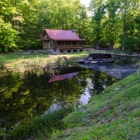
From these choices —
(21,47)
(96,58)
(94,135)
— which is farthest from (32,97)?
(21,47)

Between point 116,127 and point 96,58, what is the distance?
65.4ft

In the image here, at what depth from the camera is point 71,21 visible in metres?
40.8

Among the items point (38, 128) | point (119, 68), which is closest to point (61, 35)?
point (119, 68)

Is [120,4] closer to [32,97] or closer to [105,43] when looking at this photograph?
[105,43]

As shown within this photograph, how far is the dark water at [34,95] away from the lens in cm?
748

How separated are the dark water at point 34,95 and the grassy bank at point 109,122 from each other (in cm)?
248

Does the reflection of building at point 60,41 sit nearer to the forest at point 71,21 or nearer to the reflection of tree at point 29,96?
the forest at point 71,21

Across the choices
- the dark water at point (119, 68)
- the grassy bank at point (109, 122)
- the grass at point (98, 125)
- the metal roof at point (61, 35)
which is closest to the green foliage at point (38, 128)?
the grass at point (98, 125)

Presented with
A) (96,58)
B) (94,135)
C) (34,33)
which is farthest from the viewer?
(34,33)

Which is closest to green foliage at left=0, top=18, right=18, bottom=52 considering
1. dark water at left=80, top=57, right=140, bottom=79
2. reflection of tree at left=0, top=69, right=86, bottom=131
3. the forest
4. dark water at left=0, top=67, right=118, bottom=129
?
the forest

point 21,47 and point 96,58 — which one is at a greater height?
point 21,47

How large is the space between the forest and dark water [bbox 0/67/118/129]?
14.1m

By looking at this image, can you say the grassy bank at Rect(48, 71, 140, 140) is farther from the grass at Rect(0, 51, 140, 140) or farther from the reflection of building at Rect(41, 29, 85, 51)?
the reflection of building at Rect(41, 29, 85, 51)

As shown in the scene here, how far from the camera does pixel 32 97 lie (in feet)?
31.9
